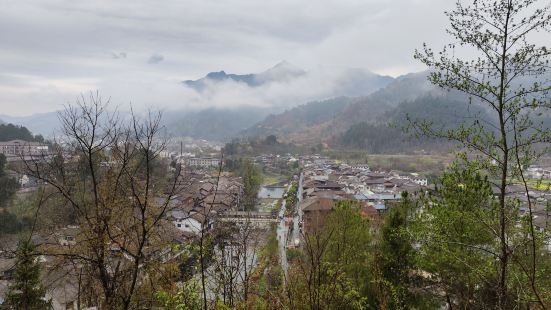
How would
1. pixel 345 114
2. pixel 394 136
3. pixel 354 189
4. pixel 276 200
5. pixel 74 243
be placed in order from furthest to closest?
pixel 345 114, pixel 394 136, pixel 354 189, pixel 276 200, pixel 74 243

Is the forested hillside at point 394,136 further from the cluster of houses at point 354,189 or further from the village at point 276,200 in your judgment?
the cluster of houses at point 354,189

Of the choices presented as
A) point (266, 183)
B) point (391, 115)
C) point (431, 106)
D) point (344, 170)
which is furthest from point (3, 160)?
point (391, 115)

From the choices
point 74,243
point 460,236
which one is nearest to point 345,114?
point 74,243

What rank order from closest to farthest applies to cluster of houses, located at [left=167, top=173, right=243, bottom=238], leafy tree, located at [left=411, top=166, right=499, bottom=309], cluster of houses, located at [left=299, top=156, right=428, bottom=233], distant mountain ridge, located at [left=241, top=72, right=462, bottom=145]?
cluster of houses, located at [left=167, top=173, right=243, bottom=238]
leafy tree, located at [left=411, top=166, right=499, bottom=309]
cluster of houses, located at [left=299, top=156, right=428, bottom=233]
distant mountain ridge, located at [left=241, top=72, right=462, bottom=145]

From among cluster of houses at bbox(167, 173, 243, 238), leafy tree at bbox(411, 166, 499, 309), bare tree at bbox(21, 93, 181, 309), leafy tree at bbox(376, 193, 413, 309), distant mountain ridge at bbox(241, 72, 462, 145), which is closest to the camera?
bare tree at bbox(21, 93, 181, 309)

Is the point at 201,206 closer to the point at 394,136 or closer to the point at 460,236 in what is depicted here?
the point at 460,236

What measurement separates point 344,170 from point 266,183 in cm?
1041

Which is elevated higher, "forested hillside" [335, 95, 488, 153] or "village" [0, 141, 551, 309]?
"forested hillside" [335, 95, 488, 153]

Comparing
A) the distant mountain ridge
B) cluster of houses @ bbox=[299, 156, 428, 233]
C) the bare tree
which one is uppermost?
the distant mountain ridge

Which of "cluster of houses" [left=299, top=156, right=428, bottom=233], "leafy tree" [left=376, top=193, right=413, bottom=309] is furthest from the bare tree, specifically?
"cluster of houses" [left=299, top=156, right=428, bottom=233]

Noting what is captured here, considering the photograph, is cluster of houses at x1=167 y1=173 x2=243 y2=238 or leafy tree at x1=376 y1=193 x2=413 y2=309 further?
leafy tree at x1=376 y1=193 x2=413 y2=309

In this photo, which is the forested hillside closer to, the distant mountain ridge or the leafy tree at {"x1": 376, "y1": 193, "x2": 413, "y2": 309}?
the distant mountain ridge

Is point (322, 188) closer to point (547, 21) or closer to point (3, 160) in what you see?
point (3, 160)

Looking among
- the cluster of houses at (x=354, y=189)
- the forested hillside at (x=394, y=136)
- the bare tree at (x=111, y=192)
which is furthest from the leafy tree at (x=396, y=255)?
the forested hillside at (x=394, y=136)
